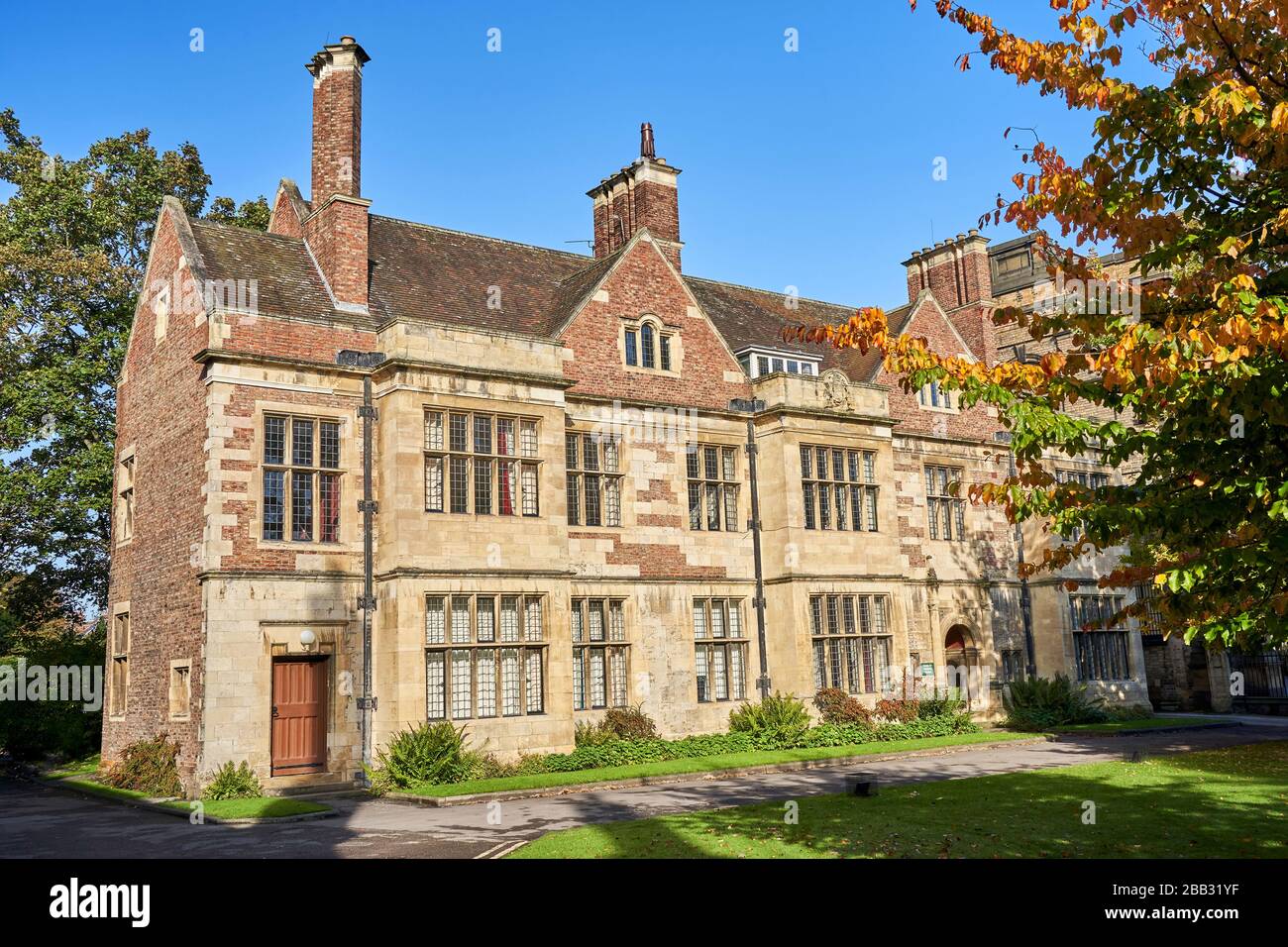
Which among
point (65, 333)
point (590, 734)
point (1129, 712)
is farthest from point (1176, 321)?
point (65, 333)

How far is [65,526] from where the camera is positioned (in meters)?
32.1

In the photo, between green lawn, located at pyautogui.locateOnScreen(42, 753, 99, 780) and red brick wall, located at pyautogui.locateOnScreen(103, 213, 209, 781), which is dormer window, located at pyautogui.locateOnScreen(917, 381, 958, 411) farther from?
green lawn, located at pyautogui.locateOnScreen(42, 753, 99, 780)

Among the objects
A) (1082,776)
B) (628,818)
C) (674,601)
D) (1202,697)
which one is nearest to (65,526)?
(674,601)

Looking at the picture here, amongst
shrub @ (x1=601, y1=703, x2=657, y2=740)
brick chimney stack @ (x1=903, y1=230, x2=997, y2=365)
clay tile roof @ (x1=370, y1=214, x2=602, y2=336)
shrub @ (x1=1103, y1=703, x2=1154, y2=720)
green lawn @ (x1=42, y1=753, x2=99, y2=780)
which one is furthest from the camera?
brick chimney stack @ (x1=903, y1=230, x2=997, y2=365)

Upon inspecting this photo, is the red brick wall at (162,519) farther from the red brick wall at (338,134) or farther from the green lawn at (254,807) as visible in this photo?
the red brick wall at (338,134)

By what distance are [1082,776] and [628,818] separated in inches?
309

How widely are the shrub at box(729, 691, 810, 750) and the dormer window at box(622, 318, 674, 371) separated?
8275 mm

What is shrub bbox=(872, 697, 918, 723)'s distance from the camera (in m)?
26.7

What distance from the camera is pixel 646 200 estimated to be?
29.8 m

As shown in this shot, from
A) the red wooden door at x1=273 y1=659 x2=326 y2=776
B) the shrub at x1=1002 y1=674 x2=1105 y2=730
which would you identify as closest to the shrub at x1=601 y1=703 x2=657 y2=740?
the red wooden door at x1=273 y1=659 x2=326 y2=776

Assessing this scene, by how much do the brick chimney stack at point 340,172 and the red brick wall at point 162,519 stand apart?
10.1 feet

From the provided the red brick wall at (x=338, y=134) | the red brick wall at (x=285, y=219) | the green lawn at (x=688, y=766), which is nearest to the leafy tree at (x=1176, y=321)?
the green lawn at (x=688, y=766)

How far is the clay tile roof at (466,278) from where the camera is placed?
2480 centimetres
